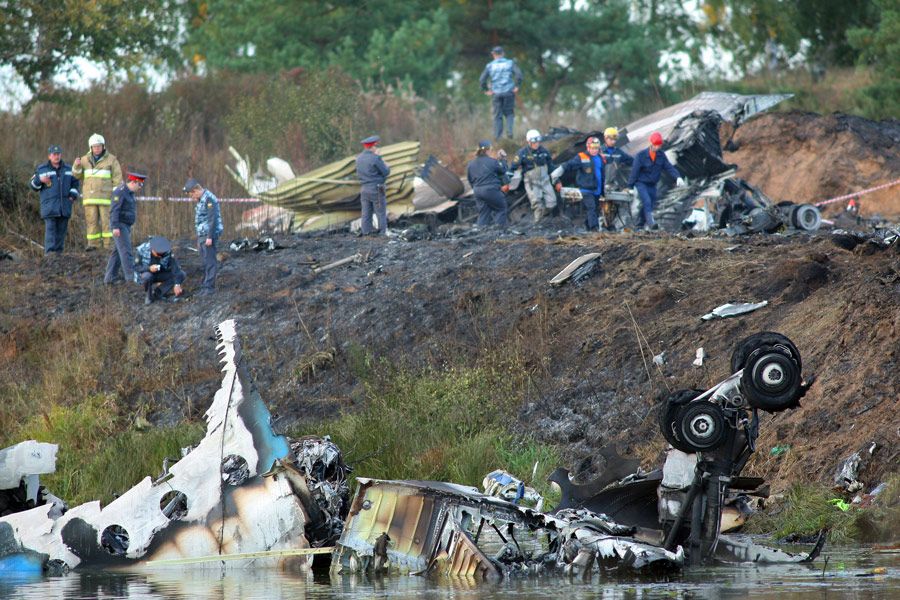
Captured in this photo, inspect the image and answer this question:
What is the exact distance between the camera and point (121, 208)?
775 inches

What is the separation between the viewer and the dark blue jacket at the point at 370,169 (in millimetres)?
22156

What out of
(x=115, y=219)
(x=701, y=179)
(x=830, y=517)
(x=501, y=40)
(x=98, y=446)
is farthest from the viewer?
(x=501, y=40)

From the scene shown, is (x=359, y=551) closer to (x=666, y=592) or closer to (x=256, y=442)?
(x=256, y=442)

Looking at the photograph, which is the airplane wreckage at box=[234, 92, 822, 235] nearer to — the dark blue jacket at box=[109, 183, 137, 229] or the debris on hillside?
the debris on hillside

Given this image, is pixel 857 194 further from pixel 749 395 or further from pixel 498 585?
pixel 498 585

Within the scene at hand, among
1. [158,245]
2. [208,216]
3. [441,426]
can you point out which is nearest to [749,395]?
[441,426]

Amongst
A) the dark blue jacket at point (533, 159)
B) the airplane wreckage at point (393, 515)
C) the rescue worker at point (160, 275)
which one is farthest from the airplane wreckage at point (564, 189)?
the airplane wreckage at point (393, 515)

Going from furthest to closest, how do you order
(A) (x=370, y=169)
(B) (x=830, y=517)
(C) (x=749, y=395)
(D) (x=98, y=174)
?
1. (A) (x=370, y=169)
2. (D) (x=98, y=174)
3. (B) (x=830, y=517)
4. (C) (x=749, y=395)

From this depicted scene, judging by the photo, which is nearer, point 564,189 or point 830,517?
point 830,517

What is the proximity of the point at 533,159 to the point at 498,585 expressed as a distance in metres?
14.7

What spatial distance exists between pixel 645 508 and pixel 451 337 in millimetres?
7561

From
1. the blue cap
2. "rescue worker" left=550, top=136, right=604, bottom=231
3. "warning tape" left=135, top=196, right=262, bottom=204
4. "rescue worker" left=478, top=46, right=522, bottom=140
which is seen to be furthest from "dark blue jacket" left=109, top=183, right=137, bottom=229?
"rescue worker" left=478, top=46, right=522, bottom=140

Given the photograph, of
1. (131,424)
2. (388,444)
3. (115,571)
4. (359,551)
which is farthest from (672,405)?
(131,424)

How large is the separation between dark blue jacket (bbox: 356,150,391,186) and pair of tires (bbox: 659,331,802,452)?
1301cm
